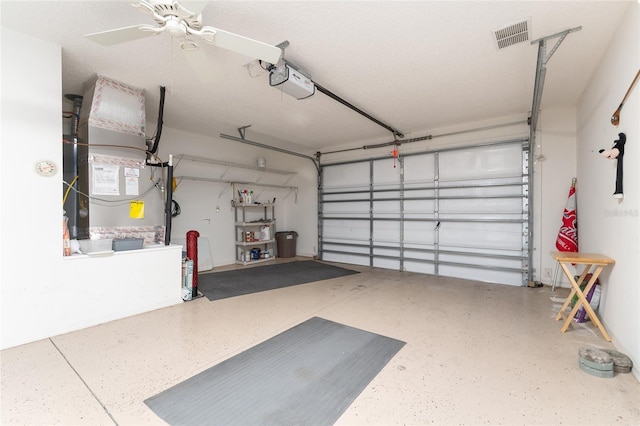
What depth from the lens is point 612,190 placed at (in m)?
2.46

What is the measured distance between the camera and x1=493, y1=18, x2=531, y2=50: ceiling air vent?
2312 mm

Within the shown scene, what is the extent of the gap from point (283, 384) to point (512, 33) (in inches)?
135

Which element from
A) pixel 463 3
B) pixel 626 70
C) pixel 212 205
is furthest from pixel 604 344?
pixel 212 205

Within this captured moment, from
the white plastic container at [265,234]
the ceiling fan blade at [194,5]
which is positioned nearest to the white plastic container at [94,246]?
the ceiling fan blade at [194,5]

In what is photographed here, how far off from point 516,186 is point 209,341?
16.3 ft

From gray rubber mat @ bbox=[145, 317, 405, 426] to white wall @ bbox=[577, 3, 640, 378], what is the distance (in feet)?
5.84

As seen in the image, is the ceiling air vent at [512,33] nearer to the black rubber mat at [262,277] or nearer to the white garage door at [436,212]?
the white garage door at [436,212]

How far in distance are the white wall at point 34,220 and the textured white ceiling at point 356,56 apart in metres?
0.36

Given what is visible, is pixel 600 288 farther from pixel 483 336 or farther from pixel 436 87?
pixel 436 87

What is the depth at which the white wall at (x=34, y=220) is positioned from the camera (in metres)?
2.35

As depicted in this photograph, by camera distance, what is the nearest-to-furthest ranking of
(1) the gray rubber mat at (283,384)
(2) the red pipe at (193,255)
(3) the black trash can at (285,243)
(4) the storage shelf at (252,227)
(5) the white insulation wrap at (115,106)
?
1. (1) the gray rubber mat at (283,384)
2. (5) the white insulation wrap at (115,106)
3. (2) the red pipe at (193,255)
4. (4) the storage shelf at (252,227)
5. (3) the black trash can at (285,243)

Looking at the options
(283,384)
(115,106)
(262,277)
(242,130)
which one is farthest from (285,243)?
(283,384)

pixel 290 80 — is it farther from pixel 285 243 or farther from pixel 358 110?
pixel 285 243

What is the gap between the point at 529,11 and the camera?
2.16 metres
